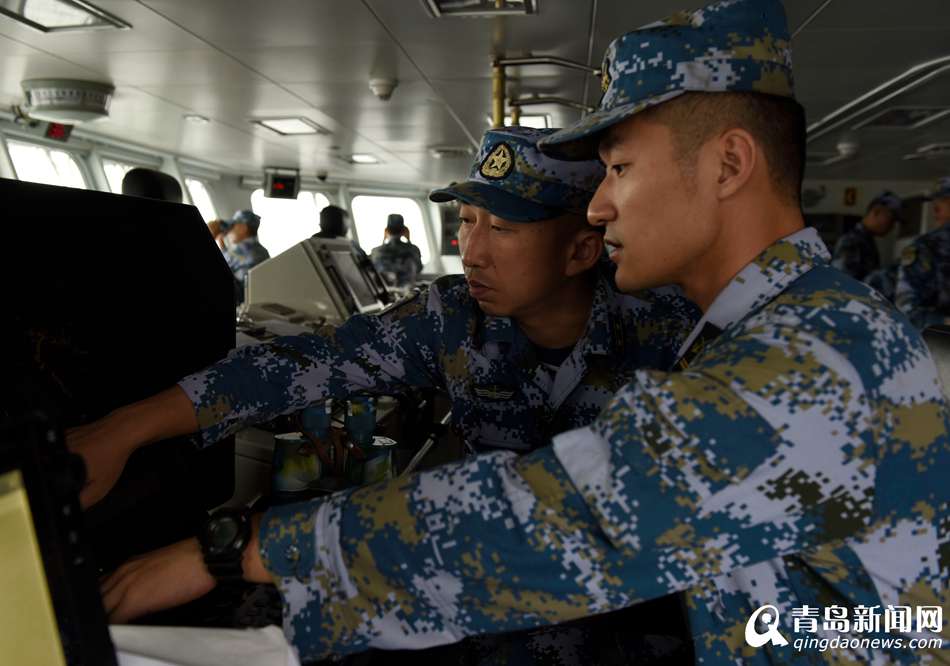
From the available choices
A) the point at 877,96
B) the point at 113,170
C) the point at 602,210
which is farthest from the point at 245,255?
the point at 602,210

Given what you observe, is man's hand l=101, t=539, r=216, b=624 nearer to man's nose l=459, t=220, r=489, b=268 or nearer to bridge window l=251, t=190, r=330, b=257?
man's nose l=459, t=220, r=489, b=268

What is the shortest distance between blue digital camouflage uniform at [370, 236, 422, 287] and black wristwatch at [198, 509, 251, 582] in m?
7.00

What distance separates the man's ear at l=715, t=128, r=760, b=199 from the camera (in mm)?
849

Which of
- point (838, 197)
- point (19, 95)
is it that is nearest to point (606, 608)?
point (19, 95)

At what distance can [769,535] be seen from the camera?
2.10 feet

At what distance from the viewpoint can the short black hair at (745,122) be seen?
850 mm

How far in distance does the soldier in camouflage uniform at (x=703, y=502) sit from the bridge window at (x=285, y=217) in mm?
10181

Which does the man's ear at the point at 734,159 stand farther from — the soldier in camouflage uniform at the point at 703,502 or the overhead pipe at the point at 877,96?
the overhead pipe at the point at 877,96

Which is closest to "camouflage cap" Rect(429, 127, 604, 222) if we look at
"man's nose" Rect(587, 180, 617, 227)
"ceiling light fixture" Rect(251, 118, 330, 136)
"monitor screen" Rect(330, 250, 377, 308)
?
"man's nose" Rect(587, 180, 617, 227)

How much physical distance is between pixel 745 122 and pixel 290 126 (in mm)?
6417

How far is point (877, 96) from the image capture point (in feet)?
17.0

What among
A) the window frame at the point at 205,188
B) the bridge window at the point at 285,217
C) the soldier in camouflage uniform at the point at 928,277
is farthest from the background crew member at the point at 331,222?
the bridge window at the point at 285,217

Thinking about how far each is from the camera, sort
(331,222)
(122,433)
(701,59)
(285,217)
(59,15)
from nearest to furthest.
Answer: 1. (701,59)
2. (122,433)
3. (331,222)
4. (59,15)
5. (285,217)

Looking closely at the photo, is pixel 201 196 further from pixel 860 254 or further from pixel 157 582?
pixel 157 582
